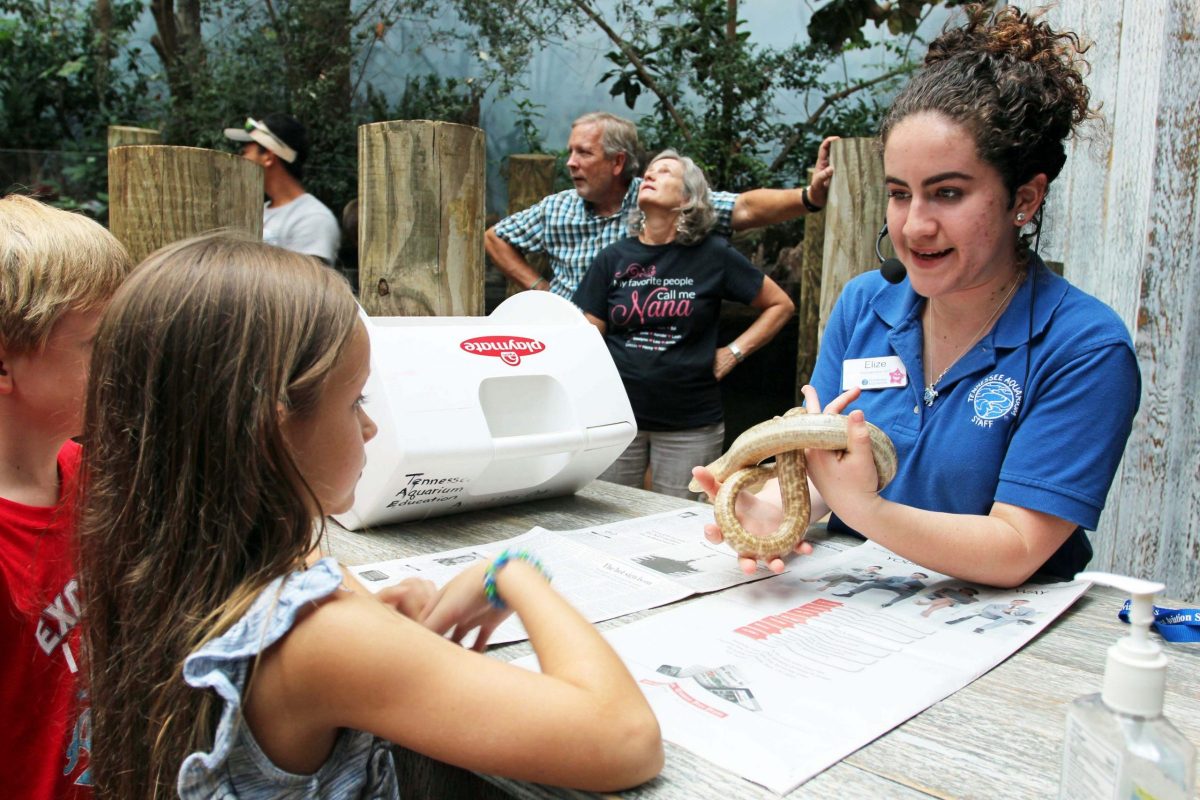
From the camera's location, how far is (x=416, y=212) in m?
2.20

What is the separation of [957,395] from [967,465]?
114 mm

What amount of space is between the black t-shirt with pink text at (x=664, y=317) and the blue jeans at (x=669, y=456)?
0.04 m

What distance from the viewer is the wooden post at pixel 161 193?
6.66 feet

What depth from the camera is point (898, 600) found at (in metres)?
1.32

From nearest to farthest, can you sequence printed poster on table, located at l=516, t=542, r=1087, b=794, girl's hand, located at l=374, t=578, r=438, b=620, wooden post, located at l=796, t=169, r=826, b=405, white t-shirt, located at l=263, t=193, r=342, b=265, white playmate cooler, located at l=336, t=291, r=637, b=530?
1. printed poster on table, located at l=516, t=542, r=1087, b=794
2. girl's hand, located at l=374, t=578, r=438, b=620
3. white playmate cooler, located at l=336, t=291, r=637, b=530
4. wooden post, located at l=796, t=169, r=826, b=405
5. white t-shirt, located at l=263, t=193, r=342, b=265

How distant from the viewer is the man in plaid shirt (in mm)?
3520

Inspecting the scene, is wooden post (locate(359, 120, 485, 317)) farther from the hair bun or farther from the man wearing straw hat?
the man wearing straw hat

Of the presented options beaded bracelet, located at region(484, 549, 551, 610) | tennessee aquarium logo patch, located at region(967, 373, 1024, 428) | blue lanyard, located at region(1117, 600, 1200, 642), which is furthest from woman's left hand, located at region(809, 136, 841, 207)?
beaded bracelet, located at region(484, 549, 551, 610)

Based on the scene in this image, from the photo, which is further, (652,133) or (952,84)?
(652,133)

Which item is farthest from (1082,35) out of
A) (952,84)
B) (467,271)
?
(467,271)

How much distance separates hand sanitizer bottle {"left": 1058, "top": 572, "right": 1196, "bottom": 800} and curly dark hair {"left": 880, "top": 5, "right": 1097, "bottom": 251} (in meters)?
0.95

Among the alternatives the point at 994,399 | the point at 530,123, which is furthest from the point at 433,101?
the point at 994,399

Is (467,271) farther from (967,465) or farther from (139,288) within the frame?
(139,288)

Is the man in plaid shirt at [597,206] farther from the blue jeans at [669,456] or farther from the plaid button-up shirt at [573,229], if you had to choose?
the blue jeans at [669,456]
